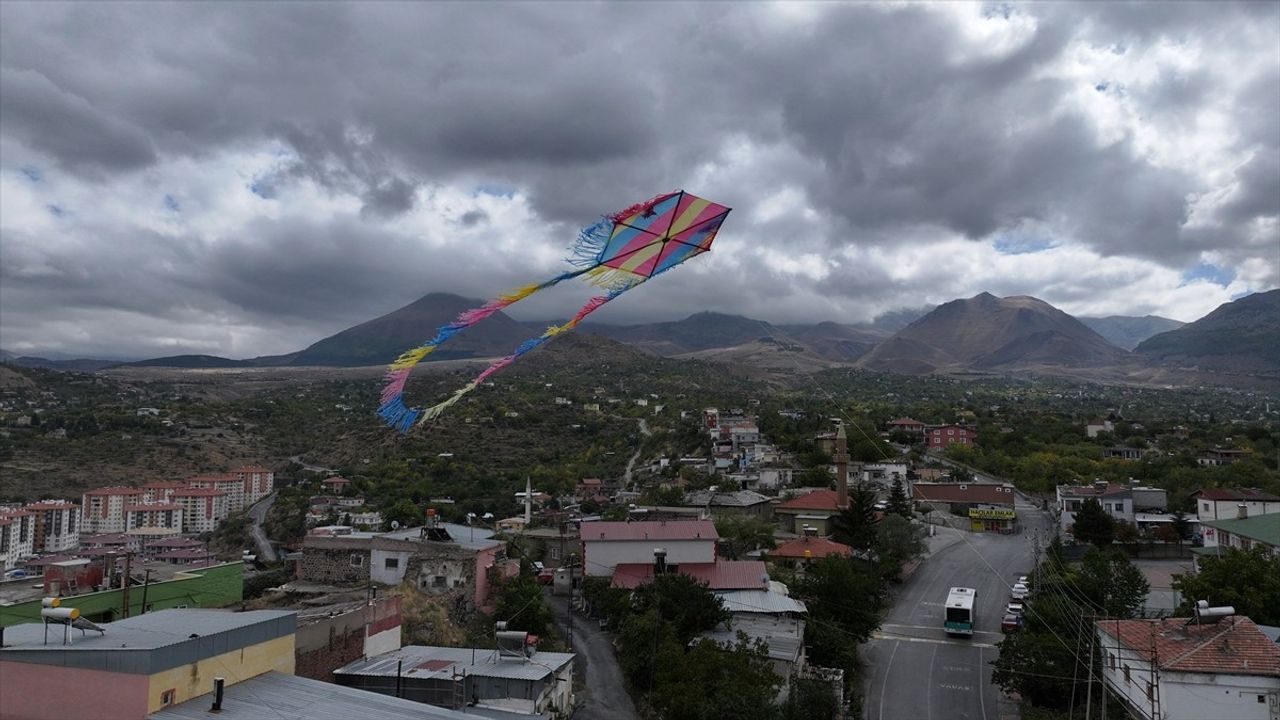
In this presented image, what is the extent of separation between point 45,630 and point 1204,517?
158 ft

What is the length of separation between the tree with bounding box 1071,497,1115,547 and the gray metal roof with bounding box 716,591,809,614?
71.9 ft

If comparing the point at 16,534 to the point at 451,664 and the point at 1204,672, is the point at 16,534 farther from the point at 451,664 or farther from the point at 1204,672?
the point at 1204,672

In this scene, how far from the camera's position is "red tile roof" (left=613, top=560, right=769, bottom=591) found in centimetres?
2792

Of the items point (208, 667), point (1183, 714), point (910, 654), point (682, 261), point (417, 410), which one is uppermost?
point (682, 261)

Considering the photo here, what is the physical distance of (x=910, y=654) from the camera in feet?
83.8

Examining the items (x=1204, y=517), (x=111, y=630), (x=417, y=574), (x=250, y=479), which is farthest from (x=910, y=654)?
(x=250, y=479)

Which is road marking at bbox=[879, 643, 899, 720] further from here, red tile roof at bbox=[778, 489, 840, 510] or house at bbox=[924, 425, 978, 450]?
house at bbox=[924, 425, 978, 450]

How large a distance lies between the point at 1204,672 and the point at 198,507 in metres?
83.5

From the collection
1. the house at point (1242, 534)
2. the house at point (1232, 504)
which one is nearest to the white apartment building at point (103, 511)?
the house at point (1242, 534)

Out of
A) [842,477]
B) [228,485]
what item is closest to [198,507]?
[228,485]

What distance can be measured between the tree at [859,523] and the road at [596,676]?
1493 centimetres

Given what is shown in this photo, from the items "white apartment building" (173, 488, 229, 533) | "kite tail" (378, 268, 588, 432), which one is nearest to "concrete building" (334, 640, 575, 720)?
"kite tail" (378, 268, 588, 432)

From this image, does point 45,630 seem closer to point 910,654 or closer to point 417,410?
point 417,410

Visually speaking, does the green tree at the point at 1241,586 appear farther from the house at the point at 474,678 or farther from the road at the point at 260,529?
the road at the point at 260,529
